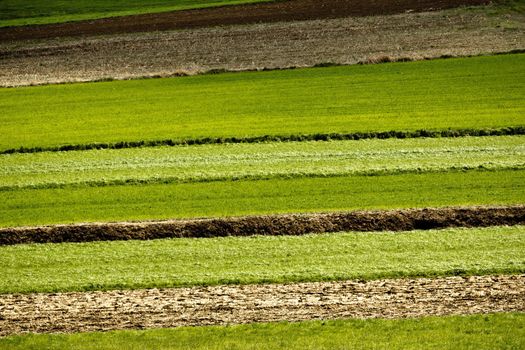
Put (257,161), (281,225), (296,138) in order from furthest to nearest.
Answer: (296,138), (257,161), (281,225)

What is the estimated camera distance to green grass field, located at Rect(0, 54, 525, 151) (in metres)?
29.1

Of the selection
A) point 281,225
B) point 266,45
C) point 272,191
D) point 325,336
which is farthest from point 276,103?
point 325,336

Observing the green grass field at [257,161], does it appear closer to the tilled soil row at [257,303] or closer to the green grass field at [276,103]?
the green grass field at [276,103]

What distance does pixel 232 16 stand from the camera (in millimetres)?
53656

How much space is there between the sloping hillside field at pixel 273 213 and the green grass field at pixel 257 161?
96mm

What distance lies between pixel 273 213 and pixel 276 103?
43.8 ft

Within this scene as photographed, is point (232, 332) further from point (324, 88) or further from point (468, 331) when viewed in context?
point (324, 88)

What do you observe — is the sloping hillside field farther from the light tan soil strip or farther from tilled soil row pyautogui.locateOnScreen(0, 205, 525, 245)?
the light tan soil strip

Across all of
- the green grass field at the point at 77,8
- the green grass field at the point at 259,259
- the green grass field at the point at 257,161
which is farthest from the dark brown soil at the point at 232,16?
the green grass field at the point at 259,259

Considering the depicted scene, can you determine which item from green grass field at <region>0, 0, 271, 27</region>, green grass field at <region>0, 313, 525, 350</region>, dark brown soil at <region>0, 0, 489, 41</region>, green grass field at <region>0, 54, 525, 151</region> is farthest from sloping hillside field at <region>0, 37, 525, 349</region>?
green grass field at <region>0, 0, 271, 27</region>

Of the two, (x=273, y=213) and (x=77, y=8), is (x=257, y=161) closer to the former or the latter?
(x=273, y=213)

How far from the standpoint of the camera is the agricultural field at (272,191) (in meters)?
14.3

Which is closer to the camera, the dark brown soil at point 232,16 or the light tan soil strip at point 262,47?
the light tan soil strip at point 262,47

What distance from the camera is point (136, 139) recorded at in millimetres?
28734
